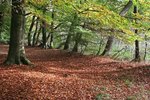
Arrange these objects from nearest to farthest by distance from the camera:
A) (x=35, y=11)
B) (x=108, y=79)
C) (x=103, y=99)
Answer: (x=103, y=99) < (x=108, y=79) < (x=35, y=11)

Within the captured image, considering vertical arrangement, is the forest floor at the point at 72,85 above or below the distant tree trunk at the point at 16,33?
below

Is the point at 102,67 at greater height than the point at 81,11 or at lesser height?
lesser

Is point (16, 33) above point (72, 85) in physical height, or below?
above

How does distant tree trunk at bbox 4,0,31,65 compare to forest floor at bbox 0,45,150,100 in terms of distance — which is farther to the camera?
distant tree trunk at bbox 4,0,31,65

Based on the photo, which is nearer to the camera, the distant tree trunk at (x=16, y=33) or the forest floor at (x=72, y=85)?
the forest floor at (x=72, y=85)

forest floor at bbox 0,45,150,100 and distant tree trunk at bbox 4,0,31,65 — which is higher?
distant tree trunk at bbox 4,0,31,65

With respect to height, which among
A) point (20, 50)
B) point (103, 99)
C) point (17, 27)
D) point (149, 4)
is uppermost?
point (149, 4)

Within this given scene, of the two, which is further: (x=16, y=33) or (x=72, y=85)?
(x=16, y=33)

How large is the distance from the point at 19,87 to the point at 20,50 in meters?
4.06

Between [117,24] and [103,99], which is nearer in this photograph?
[103,99]

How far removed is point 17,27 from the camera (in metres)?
13.1

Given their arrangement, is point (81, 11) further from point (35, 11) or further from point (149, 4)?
point (149, 4)

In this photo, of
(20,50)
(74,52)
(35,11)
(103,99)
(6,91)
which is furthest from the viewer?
(74,52)

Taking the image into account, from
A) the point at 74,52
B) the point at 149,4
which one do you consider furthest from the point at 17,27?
the point at 74,52
